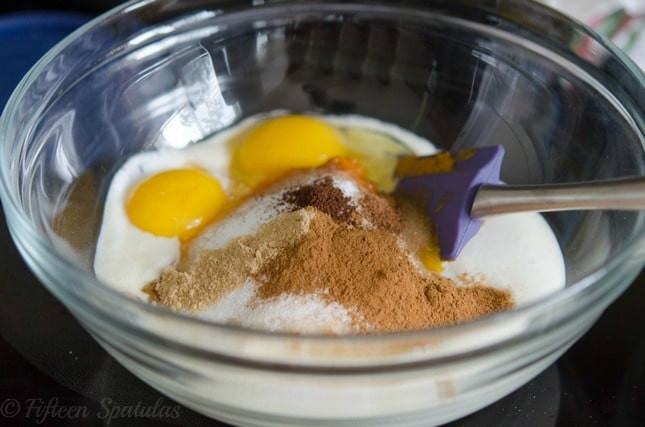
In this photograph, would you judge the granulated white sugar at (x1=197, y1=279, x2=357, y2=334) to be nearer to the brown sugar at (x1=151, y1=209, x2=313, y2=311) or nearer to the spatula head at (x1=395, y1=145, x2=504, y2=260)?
the brown sugar at (x1=151, y1=209, x2=313, y2=311)

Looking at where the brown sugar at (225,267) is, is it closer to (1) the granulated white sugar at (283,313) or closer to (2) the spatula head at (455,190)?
(1) the granulated white sugar at (283,313)

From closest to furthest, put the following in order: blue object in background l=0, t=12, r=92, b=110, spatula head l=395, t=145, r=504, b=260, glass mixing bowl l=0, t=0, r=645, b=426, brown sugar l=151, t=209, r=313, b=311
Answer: glass mixing bowl l=0, t=0, r=645, b=426, brown sugar l=151, t=209, r=313, b=311, spatula head l=395, t=145, r=504, b=260, blue object in background l=0, t=12, r=92, b=110

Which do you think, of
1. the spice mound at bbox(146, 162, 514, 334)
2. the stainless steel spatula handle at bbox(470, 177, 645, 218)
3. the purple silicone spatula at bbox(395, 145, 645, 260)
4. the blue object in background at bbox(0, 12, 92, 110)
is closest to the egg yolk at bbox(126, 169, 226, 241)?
the spice mound at bbox(146, 162, 514, 334)

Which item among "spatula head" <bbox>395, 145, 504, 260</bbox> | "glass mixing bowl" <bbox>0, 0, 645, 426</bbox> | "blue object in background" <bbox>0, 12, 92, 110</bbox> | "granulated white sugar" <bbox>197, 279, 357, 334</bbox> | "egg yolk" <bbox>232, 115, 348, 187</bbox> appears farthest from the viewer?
"blue object in background" <bbox>0, 12, 92, 110</bbox>

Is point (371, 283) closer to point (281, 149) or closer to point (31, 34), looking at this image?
point (281, 149)

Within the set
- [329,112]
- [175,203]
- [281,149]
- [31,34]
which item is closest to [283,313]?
[175,203]

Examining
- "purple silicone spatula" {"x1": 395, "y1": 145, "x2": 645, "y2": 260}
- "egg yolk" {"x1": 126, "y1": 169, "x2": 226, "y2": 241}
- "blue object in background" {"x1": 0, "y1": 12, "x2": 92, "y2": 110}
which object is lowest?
"egg yolk" {"x1": 126, "y1": 169, "x2": 226, "y2": 241}

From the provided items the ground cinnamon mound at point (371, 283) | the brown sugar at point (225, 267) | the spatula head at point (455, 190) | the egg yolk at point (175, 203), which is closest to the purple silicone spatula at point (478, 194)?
the spatula head at point (455, 190)
